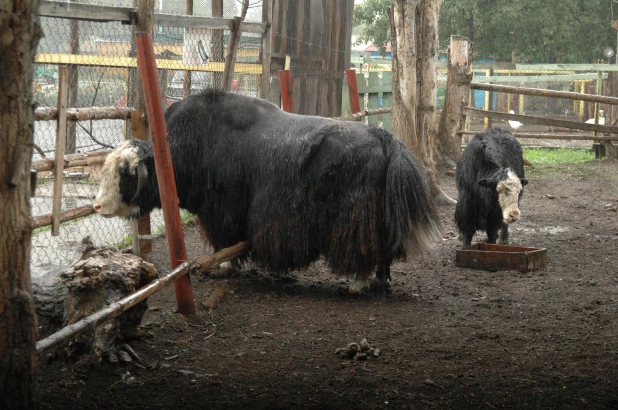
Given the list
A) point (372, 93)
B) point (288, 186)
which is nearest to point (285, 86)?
point (288, 186)

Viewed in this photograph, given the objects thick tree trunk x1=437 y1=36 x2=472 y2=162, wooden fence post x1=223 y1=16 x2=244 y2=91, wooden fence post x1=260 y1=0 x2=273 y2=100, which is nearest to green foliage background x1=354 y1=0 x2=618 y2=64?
thick tree trunk x1=437 y1=36 x2=472 y2=162

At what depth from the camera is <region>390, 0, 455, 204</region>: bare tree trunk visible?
935cm

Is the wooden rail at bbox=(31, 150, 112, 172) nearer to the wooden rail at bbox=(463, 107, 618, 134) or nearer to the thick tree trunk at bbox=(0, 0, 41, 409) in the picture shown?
the thick tree trunk at bbox=(0, 0, 41, 409)

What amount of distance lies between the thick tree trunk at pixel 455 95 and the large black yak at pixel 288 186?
717cm

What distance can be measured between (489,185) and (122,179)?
3.28m

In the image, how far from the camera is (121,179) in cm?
548

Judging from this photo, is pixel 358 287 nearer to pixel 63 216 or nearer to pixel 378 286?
pixel 378 286

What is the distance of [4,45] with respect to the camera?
2611mm

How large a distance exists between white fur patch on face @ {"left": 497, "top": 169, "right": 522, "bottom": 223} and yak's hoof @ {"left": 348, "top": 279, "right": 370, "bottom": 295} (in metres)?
1.81

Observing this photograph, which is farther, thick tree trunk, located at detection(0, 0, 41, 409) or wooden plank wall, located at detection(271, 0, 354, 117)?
wooden plank wall, located at detection(271, 0, 354, 117)

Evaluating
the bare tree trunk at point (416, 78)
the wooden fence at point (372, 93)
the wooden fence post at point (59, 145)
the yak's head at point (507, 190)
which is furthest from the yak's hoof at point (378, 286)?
the wooden fence at point (372, 93)

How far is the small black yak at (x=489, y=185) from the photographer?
685cm

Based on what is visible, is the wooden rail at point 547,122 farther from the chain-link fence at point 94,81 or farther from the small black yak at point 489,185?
the chain-link fence at point 94,81

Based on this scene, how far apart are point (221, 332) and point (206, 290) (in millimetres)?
1094
